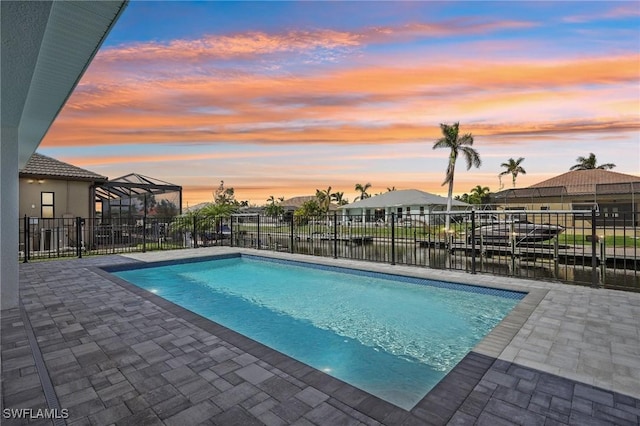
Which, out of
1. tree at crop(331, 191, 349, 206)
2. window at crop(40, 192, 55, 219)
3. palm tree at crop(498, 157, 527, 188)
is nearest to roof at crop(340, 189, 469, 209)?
palm tree at crop(498, 157, 527, 188)

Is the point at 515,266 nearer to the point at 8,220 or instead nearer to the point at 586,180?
the point at 8,220

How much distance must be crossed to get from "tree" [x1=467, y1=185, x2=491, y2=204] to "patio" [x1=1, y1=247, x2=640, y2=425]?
145 ft

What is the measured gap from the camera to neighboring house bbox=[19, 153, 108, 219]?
11352mm

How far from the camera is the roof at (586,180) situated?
82.4ft

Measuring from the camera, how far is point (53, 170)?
11.9 m

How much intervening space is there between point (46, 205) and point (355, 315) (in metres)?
12.5

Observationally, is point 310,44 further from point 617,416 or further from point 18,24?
point 617,416

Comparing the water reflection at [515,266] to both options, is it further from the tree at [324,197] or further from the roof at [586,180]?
the tree at [324,197]

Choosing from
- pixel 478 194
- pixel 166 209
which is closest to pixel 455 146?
pixel 166 209

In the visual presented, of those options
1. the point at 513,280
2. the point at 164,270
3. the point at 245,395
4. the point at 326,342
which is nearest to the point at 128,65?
the point at 164,270

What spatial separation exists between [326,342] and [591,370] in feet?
8.71

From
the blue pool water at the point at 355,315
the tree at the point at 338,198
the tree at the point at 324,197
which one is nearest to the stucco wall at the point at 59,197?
the blue pool water at the point at 355,315

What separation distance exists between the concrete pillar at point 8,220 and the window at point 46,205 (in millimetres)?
8921

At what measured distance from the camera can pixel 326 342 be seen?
4.20 metres
